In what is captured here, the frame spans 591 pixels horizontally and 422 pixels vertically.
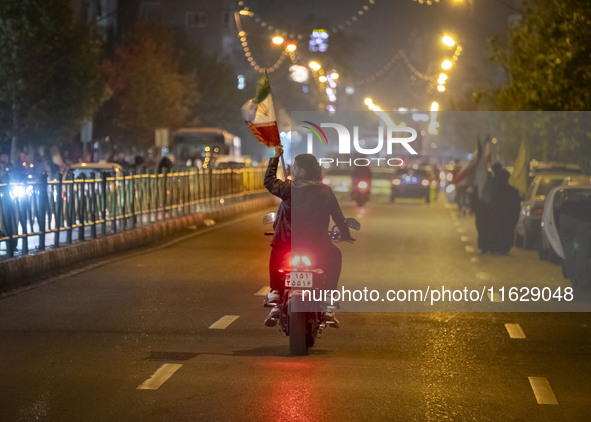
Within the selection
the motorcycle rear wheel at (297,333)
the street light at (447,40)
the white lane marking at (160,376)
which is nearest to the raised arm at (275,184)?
the motorcycle rear wheel at (297,333)

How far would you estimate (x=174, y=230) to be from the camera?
29.6 meters

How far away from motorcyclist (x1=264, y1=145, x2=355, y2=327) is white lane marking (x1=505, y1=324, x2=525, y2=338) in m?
2.24

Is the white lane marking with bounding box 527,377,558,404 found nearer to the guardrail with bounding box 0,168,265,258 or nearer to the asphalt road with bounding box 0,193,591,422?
the asphalt road with bounding box 0,193,591,422

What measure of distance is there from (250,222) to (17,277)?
17.8 meters

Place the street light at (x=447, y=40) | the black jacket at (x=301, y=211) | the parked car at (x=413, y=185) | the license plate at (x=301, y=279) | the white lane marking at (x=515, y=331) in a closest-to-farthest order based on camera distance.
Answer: the license plate at (x=301, y=279) → the black jacket at (x=301, y=211) → the white lane marking at (x=515, y=331) → the street light at (x=447, y=40) → the parked car at (x=413, y=185)

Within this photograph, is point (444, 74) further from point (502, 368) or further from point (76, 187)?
point (502, 368)

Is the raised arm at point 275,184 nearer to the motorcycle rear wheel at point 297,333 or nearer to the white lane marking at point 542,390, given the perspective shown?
the motorcycle rear wheel at point 297,333

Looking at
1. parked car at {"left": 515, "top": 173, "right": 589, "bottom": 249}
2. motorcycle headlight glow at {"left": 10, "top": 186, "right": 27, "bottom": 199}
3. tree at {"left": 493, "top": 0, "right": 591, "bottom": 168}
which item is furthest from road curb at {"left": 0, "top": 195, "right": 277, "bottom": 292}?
tree at {"left": 493, "top": 0, "right": 591, "bottom": 168}

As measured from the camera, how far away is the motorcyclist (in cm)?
1052

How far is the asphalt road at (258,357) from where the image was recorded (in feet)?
26.5

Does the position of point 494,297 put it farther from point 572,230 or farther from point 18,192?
point 18,192

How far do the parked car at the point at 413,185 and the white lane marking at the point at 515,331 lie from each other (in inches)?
1490

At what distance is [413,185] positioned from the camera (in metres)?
50.7

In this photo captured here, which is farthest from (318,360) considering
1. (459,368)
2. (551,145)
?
Result: (551,145)
